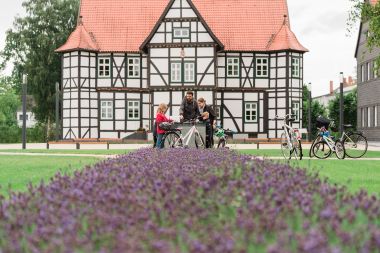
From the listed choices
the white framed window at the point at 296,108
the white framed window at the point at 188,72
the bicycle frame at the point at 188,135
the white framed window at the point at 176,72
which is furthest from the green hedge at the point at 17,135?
the bicycle frame at the point at 188,135

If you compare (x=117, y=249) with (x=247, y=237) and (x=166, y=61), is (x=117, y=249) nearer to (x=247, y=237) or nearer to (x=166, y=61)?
(x=247, y=237)

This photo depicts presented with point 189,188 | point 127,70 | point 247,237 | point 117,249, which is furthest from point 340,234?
point 127,70

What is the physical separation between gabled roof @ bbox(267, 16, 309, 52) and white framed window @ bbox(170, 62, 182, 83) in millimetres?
7011

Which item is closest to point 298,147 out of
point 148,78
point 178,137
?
point 178,137

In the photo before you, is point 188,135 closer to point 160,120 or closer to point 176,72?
point 160,120

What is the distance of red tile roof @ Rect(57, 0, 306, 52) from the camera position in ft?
168

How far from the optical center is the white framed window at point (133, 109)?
51.3 meters

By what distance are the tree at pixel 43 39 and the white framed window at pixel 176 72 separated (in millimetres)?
15651

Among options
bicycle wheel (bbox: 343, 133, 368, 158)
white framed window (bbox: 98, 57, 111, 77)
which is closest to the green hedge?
white framed window (bbox: 98, 57, 111, 77)

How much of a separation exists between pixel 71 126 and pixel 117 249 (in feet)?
156

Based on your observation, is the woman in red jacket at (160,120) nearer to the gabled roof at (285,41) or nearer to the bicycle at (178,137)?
→ the bicycle at (178,137)

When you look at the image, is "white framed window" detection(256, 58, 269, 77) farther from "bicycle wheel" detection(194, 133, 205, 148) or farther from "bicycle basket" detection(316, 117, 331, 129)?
"bicycle wheel" detection(194, 133, 205, 148)

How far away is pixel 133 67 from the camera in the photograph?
51500 millimetres

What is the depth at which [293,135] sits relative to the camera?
21109 millimetres
